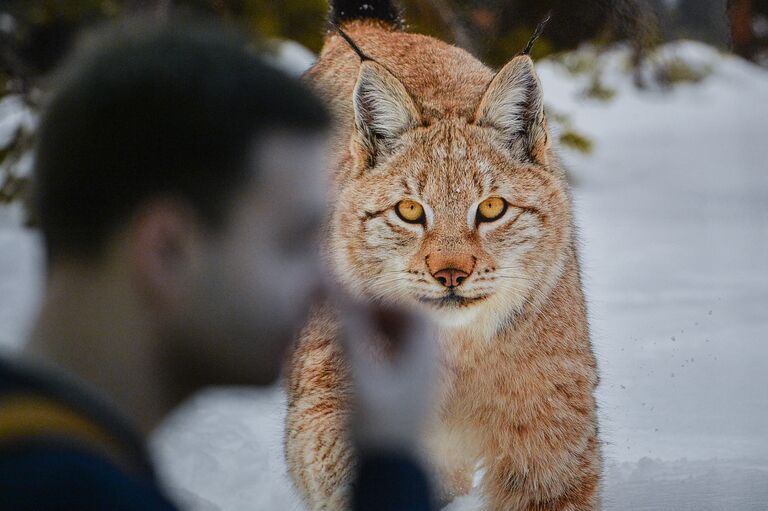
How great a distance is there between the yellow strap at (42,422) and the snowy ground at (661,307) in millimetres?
1692

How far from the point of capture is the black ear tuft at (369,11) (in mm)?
4094

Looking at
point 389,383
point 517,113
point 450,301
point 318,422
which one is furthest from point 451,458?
point 389,383

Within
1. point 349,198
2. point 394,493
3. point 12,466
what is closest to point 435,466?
point 349,198

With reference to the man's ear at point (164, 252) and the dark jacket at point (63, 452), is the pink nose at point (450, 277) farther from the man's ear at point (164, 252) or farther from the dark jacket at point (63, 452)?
the dark jacket at point (63, 452)

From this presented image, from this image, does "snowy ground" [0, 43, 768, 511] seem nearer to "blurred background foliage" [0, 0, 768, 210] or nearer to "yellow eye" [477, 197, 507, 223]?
"blurred background foliage" [0, 0, 768, 210]

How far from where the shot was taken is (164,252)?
3.92ft

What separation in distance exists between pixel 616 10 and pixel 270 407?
6.98 ft

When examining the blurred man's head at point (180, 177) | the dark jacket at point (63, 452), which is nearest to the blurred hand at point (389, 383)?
the blurred man's head at point (180, 177)

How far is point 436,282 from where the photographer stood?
8.82ft

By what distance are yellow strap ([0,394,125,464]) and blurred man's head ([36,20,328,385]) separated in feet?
1.03

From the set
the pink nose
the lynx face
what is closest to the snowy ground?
the lynx face

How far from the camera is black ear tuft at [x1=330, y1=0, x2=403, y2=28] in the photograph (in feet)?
13.4

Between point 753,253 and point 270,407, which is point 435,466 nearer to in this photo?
point 270,407

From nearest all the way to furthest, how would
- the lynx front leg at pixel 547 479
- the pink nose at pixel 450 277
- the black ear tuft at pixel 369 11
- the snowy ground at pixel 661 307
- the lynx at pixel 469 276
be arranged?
1. the pink nose at pixel 450 277
2. the lynx at pixel 469 276
3. the lynx front leg at pixel 547 479
4. the snowy ground at pixel 661 307
5. the black ear tuft at pixel 369 11
